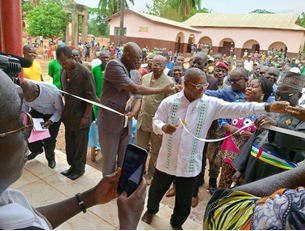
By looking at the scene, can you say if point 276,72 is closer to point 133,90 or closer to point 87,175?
point 133,90

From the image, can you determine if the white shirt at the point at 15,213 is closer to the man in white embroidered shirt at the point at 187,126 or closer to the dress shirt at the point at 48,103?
the man in white embroidered shirt at the point at 187,126

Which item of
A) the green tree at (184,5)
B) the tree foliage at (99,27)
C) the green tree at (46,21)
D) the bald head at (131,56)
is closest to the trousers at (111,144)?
the bald head at (131,56)

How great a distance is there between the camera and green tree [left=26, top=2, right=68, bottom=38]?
865 inches

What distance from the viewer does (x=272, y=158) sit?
87.1 inches

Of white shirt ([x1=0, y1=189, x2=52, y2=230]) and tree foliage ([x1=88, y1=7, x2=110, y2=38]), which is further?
tree foliage ([x1=88, y1=7, x2=110, y2=38])

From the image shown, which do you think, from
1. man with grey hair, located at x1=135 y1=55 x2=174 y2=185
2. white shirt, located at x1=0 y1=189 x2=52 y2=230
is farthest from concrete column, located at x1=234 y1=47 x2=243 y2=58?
white shirt, located at x1=0 y1=189 x2=52 y2=230

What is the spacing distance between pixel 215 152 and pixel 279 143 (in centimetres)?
137

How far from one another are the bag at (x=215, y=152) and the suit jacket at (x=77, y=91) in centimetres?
184

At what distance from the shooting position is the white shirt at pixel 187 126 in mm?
2412

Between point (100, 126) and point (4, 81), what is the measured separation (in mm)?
2186

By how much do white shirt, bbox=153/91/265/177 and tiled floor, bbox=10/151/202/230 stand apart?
2.53ft

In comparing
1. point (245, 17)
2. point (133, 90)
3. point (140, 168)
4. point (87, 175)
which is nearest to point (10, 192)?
point (140, 168)

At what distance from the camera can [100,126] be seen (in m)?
3.01

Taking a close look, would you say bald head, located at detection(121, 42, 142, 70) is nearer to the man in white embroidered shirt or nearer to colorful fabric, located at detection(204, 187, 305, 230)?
the man in white embroidered shirt
